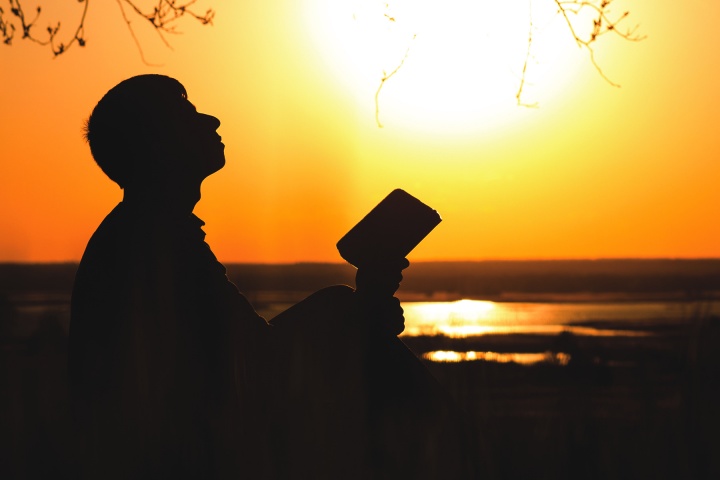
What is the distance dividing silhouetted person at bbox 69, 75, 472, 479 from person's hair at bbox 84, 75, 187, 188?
0.88ft

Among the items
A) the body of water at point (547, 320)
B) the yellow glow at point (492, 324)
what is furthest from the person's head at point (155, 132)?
the yellow glow at point (492, 324)

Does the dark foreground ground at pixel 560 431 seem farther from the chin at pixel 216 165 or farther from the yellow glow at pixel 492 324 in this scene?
the yellow glow at pixel 492 324

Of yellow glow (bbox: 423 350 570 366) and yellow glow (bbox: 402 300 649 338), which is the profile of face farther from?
yellow glow (bbox: 402 300 649 338)

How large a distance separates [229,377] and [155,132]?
2.77 feet

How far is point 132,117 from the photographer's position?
13.1ft

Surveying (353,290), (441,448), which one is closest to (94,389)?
(353,290)

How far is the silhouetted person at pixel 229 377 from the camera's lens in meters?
3.79

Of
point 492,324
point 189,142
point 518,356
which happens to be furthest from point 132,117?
point 492,324

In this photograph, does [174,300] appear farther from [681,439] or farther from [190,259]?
[681,439]

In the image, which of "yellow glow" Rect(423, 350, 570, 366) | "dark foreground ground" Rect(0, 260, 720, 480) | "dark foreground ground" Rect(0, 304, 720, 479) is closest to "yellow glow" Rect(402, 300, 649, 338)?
"yellow glow" Rect(423, 350, 570, 366)

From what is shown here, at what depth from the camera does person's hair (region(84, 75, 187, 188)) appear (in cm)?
397

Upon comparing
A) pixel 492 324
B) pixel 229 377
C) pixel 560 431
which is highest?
pixel 229 377

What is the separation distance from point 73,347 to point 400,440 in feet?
3.60

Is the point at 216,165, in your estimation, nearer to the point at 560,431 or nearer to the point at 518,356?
the point at 560,431
